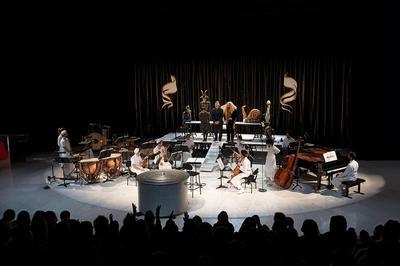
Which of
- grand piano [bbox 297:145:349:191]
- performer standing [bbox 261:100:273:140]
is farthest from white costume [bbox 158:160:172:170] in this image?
performer standing [bbox 261:100:273:140]

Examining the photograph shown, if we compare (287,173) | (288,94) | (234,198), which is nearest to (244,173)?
(234,198)

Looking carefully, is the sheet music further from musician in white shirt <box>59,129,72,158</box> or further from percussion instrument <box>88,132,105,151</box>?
percussion instrument <box>88,132,105,151</box>

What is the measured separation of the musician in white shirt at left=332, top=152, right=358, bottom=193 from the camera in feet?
37.1

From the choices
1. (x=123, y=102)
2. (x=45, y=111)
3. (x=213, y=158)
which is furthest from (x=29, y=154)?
(x=213, y=158)

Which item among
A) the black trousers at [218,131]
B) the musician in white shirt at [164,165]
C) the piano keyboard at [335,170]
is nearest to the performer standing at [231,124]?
the black trousers at [218,131]

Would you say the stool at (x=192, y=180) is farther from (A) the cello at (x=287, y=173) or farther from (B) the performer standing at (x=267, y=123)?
(B) the performer standing at (x=267, y=123)

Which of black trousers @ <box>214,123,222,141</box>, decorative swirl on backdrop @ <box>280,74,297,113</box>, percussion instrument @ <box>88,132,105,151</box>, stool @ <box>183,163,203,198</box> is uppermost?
decorative swirl on backdrop @ <box>280,74,297,113</box>

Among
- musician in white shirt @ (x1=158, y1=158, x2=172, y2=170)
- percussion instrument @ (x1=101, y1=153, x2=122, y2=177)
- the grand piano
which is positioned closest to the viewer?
the grand piano

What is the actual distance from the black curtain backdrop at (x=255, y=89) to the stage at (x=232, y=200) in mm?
5137

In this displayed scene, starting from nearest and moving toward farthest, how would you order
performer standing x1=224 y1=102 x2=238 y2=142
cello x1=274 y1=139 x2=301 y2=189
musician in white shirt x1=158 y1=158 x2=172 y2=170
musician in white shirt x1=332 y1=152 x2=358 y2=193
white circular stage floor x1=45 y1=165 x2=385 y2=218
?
white circular stage floor x1=45 y1=165 x2=385 y2=218
musician in white shirt x1=332 y1=152 x2=358 y2=193
cello x1=274 y1=139 x2=301 y2=189
musician in white shirt x1=158 y1=158 x2=172 y2=170
performer standing x1=224 y1=102 x2=238 y2=142

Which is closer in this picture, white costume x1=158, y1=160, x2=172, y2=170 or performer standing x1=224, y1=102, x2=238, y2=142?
white costume x1=158, y1=160, x2=172, y2=170

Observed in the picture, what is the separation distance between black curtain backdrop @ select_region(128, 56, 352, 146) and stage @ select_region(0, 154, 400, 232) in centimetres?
514

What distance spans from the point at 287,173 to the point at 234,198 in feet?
5.56

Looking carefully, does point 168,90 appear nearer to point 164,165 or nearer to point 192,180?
point 164,165
